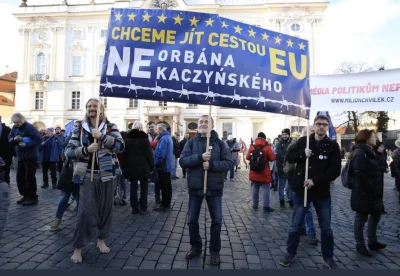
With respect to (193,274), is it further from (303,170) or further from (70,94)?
(70,94)

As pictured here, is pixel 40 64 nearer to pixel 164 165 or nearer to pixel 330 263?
pixel 164 165

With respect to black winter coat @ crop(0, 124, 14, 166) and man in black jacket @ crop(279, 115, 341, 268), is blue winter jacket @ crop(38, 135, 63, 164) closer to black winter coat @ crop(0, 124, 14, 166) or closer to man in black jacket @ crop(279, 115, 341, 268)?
black winter coat @ crop(0, 124, 14, 166)

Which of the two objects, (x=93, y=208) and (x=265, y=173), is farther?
(x=265, y=173)

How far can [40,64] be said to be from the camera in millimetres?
41719

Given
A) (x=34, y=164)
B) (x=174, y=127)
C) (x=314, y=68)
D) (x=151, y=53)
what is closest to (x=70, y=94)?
(x=174, y=127)

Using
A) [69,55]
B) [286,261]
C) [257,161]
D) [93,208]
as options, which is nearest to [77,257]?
[93,208]

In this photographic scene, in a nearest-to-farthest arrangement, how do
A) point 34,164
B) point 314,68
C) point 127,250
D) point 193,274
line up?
point 193,274 < point 127,250 < point 34,164 < point 314,68

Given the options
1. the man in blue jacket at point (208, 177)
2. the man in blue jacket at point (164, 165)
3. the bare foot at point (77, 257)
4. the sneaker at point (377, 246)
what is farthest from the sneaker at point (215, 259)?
the man in blue jacket at point (164, 165)

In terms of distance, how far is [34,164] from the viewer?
7113 millimetres

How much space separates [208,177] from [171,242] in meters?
1.35

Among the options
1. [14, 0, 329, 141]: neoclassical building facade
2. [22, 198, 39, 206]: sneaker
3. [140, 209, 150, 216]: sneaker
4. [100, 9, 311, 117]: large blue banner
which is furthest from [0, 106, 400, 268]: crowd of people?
[14, 0, 329, 141]: neoclassical building facade

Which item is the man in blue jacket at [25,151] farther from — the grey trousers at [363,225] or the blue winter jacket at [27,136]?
the grey trousers at [363,225]

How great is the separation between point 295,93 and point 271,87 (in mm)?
375

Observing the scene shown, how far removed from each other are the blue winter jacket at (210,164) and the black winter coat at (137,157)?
8.27ft
